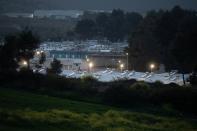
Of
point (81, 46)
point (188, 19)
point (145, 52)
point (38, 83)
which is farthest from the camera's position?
point (81, 46)

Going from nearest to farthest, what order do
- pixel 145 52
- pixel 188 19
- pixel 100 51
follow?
pixel 188 19
pixel 145 52
pixel 100 51

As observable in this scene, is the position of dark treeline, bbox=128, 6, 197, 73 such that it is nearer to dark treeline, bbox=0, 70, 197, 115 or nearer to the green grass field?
dark treeline, bbox=0, 70, 197, 115

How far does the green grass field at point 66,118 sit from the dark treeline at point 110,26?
127 feet

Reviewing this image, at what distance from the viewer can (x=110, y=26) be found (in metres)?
53.1

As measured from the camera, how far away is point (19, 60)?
25047 mm

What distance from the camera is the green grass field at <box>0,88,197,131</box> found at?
985cm

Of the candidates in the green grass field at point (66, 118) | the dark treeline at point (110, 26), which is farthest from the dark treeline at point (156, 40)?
the green grass field at point (66, 118)

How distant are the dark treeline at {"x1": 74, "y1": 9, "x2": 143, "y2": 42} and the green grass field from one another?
127ft

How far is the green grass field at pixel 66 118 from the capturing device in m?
9.85

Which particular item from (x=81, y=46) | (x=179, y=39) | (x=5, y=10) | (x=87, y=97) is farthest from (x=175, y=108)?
(x=5, y=10)

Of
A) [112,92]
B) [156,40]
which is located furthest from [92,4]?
[112,92]

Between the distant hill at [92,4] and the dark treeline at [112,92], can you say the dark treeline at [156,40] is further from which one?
Result: the distant hill at [92,4]

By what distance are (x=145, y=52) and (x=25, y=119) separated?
86.0ft

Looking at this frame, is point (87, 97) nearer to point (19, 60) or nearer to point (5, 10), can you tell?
point (19, 60)
